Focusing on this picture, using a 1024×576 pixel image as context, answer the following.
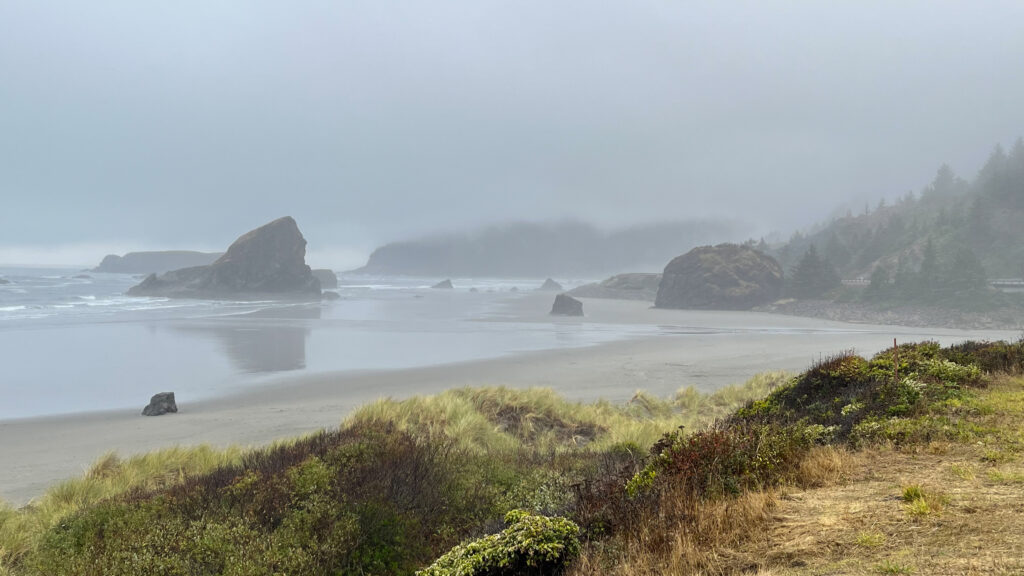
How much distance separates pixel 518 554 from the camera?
3840mm

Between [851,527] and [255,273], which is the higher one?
[255,273]

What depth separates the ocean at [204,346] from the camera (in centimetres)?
1933

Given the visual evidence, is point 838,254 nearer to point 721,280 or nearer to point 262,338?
point 721,280

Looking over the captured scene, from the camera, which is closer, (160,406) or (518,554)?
(518,554)

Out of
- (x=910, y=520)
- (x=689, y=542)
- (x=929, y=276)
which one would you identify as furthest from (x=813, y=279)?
(x=689, y=542)

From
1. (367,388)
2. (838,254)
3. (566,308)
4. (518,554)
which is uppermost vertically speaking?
(838,254)

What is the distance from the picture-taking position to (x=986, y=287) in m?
54.6

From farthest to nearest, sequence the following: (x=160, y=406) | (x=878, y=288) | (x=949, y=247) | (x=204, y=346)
Result: (x=949, y=247) < (x=878, y=288) < (x=204, y=346) < (x=160, y=406)

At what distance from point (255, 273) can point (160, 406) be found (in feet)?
250

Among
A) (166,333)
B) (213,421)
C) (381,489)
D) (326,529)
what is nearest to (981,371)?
(381,489)

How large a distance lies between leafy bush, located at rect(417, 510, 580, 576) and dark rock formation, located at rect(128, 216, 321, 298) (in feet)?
283

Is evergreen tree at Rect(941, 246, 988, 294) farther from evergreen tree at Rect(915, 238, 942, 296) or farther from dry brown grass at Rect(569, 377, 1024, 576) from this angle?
dry brown grass at Rect(569, 377, 1024, 576)

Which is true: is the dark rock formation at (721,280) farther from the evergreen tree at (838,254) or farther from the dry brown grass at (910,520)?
the dry brown grass at (910,520)

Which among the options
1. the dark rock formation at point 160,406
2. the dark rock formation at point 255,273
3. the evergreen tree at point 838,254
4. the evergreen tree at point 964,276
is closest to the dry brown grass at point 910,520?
the dark rock formation at point 160,406
